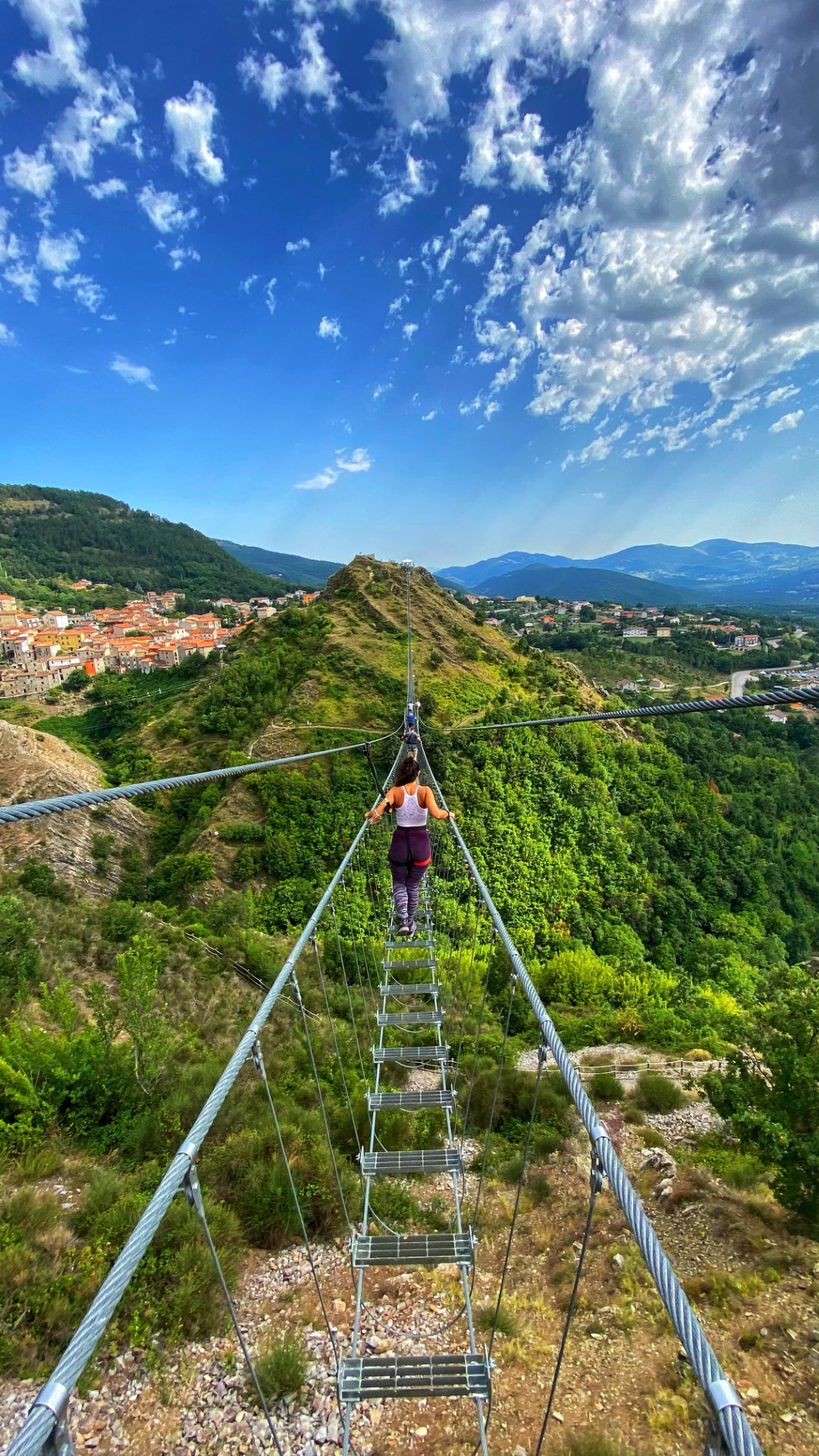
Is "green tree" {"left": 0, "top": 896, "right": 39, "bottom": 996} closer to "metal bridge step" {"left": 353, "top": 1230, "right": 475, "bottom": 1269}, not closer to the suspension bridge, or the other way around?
the suspension bridge

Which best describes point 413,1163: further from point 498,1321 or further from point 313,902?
point 313,902

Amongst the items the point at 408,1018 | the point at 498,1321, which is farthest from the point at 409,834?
the point at 498,1321

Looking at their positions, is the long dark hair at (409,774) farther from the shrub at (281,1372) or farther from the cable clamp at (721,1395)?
the cable clamp at (721,1395)

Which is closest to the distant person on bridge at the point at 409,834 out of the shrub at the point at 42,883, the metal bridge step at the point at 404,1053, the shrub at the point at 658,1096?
the metal bridge step at the point at 404,1053

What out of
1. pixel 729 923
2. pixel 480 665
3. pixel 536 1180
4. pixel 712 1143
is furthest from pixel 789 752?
pixel 536 1180

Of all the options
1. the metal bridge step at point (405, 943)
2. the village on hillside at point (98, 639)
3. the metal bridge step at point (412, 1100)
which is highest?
the village on hillside at point (98, 639)

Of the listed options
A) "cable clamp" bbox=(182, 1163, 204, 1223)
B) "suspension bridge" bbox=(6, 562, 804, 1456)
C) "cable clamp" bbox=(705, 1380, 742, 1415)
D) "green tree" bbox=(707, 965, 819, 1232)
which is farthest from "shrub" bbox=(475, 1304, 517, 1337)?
"cable clamp" bbox=(705, 1380, 742, 1415)
